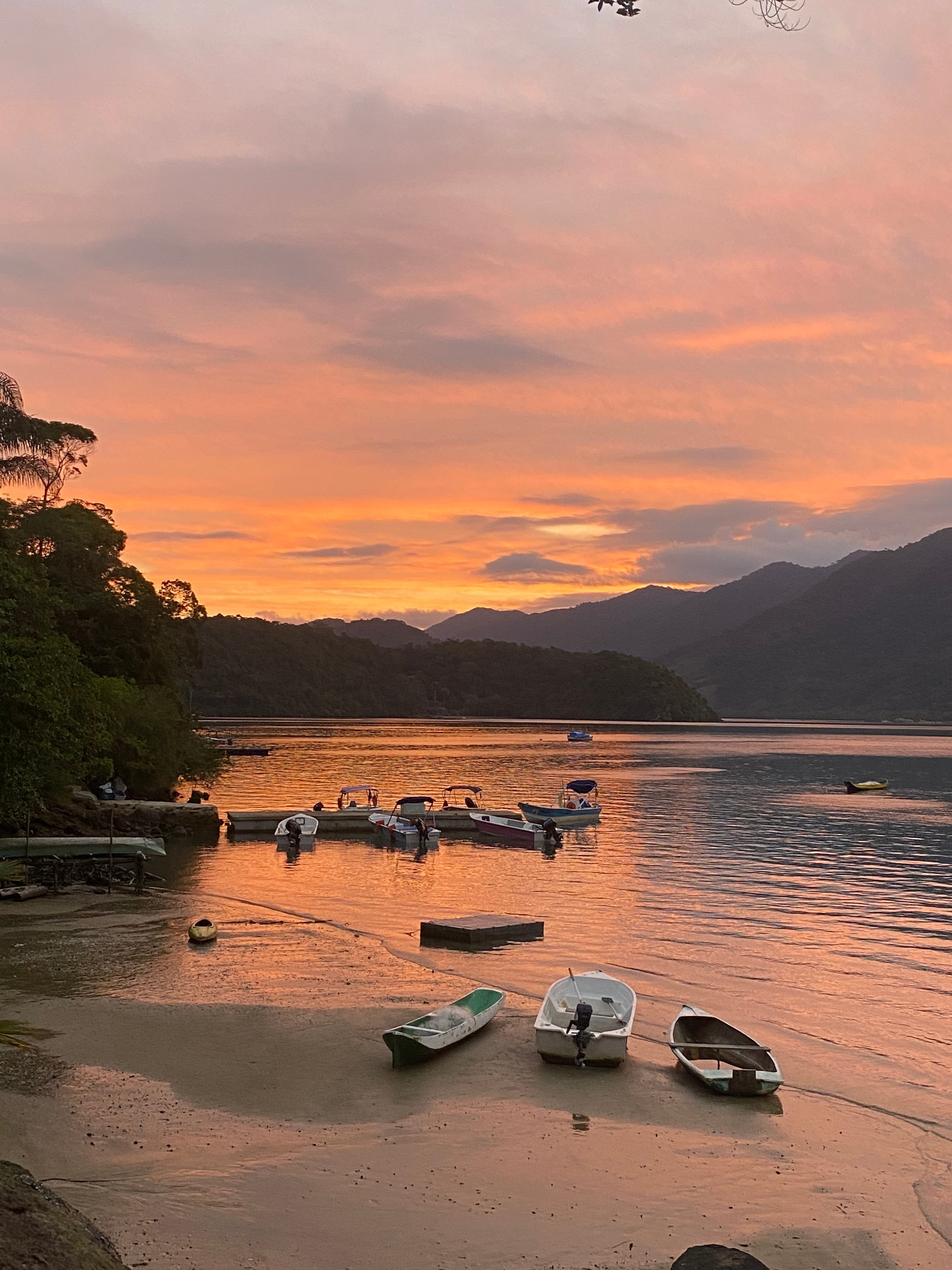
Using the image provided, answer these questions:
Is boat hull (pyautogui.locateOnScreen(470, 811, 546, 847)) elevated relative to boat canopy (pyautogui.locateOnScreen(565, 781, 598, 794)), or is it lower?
lower

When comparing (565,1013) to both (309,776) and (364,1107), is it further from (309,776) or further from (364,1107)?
(309,776)

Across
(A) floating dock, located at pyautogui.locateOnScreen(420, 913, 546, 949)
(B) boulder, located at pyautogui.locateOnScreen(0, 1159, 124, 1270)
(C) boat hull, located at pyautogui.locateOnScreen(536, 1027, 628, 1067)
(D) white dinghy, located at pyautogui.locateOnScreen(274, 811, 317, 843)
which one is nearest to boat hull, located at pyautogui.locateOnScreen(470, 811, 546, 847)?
(D) white dinghy, located at pyautogui.locateOnScreen(274, 811, 317, 843)

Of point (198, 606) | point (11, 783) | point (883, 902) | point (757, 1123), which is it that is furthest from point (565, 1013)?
point (198, 606)

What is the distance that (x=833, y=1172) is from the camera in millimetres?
16250

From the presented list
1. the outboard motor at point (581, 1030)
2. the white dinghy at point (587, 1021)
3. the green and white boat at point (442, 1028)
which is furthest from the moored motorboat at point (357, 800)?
the outboard motor at point (581, 1030)

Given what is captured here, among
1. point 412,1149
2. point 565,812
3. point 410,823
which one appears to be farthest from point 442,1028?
point 565,812

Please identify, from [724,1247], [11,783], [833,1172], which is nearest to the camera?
[724,1247]

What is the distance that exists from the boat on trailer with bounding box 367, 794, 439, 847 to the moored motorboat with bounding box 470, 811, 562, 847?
3.23 metres

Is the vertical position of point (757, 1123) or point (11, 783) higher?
point (11, 783)

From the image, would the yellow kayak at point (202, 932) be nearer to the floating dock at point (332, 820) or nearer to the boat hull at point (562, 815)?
the floating dock at point (332, 820)

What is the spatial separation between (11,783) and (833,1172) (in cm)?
2925

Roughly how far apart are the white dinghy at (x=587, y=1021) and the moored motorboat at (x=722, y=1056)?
1.12 metres

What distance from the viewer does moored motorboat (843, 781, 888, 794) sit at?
335 feet

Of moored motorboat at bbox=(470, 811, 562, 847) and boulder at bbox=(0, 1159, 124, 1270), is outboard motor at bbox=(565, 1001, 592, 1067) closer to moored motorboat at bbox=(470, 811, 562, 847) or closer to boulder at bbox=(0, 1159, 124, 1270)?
boulder at bbox=(0, 1159, 124, 1270)
